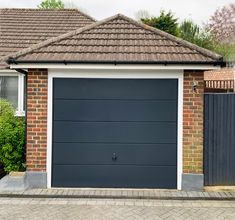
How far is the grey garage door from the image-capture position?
7.97 meters

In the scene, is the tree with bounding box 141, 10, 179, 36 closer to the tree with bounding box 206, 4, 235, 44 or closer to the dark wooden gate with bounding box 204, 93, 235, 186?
the tree with bounding box 206, 4, 235, 44

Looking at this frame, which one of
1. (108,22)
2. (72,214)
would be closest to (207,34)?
(108,22)

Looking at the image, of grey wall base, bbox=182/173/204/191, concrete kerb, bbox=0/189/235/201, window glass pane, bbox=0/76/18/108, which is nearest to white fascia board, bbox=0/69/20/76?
window glass pane, bbox=0/76/18/108

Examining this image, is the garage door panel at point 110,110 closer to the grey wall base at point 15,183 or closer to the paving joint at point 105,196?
the grey wall base at point 15,183

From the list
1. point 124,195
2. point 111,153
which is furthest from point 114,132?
point 124,195

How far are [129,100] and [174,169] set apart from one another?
177 centimetres

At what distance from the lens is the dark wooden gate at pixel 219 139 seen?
8.01 meters

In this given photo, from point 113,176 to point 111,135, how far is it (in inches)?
34.9

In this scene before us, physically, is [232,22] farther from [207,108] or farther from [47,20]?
[207,108]

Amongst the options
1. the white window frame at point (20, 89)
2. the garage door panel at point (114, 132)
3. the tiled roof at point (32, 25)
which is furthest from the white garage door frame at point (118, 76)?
the tiled roof at point (32, 25)

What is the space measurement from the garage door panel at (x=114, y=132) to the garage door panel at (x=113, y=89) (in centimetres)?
58

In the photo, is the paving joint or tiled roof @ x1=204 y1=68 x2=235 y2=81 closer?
the paving joint

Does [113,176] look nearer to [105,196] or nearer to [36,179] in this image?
[105,196]

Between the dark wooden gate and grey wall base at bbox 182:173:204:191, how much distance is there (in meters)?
0.33
